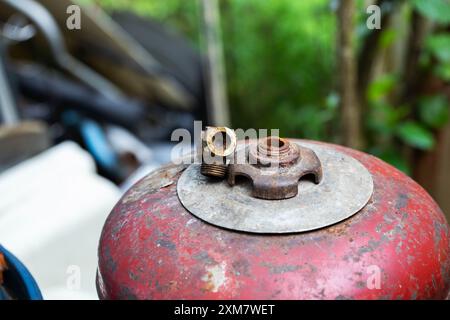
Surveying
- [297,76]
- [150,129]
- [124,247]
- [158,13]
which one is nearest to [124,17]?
[158,13]

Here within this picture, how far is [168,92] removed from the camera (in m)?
3.25

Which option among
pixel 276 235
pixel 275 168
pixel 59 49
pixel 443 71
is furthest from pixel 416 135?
pixel 59 49

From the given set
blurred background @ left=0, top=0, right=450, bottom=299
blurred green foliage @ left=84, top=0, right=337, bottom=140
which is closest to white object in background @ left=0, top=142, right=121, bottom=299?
blurred background @ left=0, top=0, right=450, bottom=299

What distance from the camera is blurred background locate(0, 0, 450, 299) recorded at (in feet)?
5.73

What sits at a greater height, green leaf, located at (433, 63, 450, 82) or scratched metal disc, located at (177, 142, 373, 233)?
green leaf, located at (433, 63, 450, 82)

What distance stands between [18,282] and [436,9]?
1703 mm

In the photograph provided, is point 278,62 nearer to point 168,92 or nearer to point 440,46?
point 168,92

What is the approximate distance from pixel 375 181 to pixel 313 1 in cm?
255

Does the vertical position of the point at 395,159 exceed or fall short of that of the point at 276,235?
it falls short

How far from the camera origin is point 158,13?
4.12 m

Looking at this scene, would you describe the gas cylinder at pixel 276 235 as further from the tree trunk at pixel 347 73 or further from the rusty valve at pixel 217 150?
the tree trunk at pixel 347 73

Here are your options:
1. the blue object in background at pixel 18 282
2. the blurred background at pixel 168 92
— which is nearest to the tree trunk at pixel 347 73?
the blurred background at pixel 168 92

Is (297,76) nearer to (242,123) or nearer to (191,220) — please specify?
(242,123)

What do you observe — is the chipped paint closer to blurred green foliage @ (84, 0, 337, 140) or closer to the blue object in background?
the blue object in background
